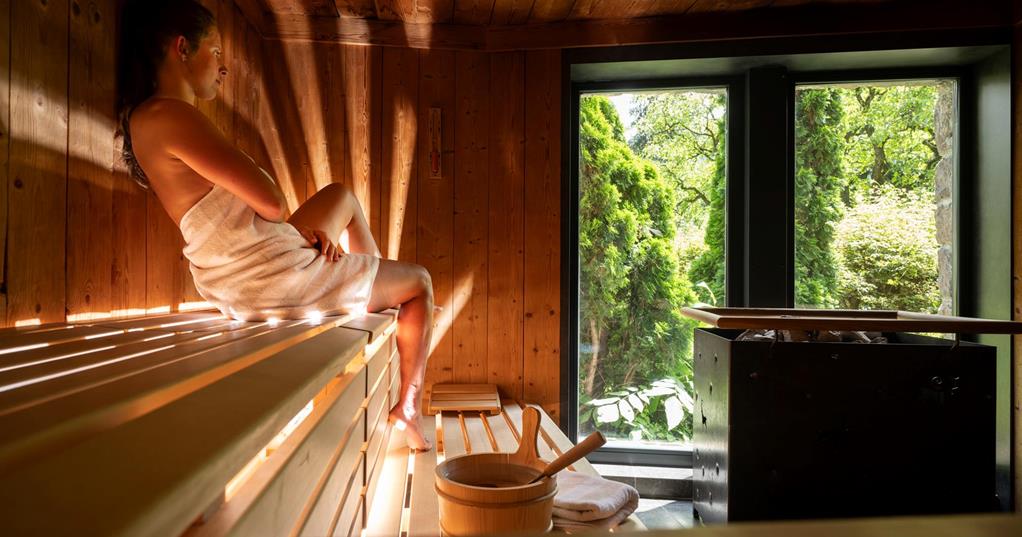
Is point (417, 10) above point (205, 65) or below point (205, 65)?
above

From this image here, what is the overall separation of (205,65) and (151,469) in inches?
72.3

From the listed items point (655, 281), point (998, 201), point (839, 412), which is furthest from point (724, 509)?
point (998, 201)

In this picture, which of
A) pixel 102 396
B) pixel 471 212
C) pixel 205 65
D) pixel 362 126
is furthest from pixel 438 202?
pixel 102 396

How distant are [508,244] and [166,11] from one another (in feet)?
6.40

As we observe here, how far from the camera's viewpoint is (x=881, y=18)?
3.11 meters

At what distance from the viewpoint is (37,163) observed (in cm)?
147

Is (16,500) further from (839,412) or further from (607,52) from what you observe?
(607,52)

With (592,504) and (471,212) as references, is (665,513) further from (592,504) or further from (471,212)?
(471,212)

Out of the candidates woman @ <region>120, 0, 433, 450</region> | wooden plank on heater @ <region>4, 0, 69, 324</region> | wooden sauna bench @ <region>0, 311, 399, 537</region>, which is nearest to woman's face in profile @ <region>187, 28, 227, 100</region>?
woman @ <region>120, 0, 433, 450</region>

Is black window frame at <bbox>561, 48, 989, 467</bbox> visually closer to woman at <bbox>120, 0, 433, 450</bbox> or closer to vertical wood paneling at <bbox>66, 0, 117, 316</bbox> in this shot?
woman at <bbox>120, 0, 433, 450</bbox>

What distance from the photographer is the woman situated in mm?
1591

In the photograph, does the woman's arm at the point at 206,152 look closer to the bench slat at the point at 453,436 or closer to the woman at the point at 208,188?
the woman at the point at 208,188

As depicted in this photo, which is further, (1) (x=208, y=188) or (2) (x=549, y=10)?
(2) (x=549, y=10)

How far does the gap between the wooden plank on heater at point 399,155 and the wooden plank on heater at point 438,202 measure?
0.15 ft
